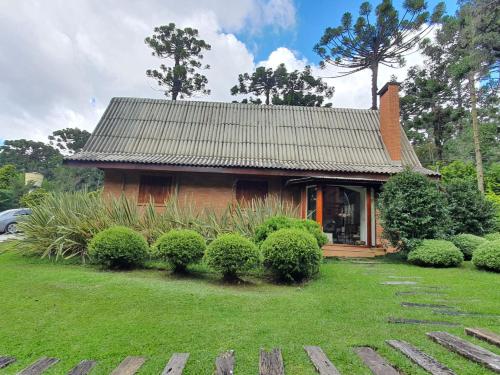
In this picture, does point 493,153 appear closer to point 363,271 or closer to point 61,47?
point 363,271

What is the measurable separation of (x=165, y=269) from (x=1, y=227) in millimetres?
11790

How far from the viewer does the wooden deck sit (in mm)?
9031

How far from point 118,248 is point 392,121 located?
10.4m

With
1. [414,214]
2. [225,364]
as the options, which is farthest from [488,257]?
[225,364]

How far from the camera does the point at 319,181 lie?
9883mm

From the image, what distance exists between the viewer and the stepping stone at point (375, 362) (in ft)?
8.22

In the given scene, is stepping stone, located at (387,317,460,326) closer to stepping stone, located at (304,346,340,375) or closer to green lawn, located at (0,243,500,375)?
green lawn, located at (0,243,500,375)

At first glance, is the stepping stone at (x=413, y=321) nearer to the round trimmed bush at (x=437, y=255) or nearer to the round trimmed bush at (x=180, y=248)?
the round trimmed bush at (x=180, y=248)

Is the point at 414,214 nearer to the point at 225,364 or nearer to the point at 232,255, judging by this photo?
the point at 232,255

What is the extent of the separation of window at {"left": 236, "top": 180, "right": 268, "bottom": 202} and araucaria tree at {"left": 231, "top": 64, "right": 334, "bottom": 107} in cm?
1659

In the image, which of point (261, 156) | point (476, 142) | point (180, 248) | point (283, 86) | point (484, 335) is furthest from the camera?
point (283, 86)

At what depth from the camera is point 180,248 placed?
19.4 feet

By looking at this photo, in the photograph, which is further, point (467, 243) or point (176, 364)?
point (467, 243)

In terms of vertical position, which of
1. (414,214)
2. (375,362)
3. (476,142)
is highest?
(476,142)
